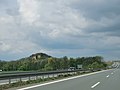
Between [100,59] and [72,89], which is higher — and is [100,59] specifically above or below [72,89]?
above

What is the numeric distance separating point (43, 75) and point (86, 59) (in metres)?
153

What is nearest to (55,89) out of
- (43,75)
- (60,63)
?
(43,75)

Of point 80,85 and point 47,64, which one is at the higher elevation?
point 47,64

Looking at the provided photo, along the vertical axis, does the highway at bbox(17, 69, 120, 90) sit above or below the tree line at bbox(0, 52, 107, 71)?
below

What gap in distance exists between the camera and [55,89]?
59.1 ft

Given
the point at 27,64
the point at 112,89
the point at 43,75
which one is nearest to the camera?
the point at 112,89

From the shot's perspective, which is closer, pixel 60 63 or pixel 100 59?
pixel 60 63

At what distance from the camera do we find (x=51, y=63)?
5384 inches

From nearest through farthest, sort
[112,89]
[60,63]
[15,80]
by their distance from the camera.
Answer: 1. [112,89]
2. [15,80]
3. [60,63]

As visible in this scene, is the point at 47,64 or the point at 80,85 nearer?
the point at 80,85

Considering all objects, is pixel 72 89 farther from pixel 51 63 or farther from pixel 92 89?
pixel 51 63

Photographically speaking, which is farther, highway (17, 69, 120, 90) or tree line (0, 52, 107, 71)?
tree line (0, 52, 107, 71)

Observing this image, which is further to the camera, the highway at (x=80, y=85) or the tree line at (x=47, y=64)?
the tree line at (x=47, y=64)

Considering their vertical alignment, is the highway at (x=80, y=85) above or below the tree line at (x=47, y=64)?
below
